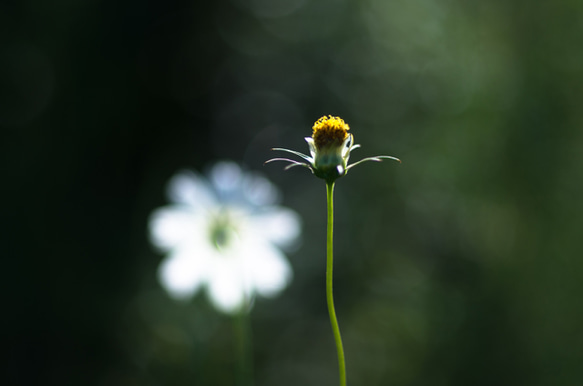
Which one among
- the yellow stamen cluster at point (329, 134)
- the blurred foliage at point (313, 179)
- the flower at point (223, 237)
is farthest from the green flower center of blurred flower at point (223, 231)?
the yellow stamen cluster at point (329, 134)

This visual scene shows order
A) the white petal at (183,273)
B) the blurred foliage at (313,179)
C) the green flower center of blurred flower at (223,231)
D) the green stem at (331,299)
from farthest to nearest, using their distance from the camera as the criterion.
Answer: the blurred foliage at (313,179) → the green flower center of blurred flower at (223,231) → the white petal at (183,273) → the green stem at (331,299)

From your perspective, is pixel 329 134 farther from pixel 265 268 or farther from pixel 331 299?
pixel 265 268

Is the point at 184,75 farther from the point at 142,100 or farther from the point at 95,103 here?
the point at 95,103

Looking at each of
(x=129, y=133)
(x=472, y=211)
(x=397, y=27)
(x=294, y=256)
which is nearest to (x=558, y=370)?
(x=472, y=211)

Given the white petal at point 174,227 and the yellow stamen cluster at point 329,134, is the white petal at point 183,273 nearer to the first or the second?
the white petal at point 174,227

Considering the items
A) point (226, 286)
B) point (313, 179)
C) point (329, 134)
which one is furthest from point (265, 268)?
point (313, 179)

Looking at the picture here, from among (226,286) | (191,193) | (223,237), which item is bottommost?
(226,286)
